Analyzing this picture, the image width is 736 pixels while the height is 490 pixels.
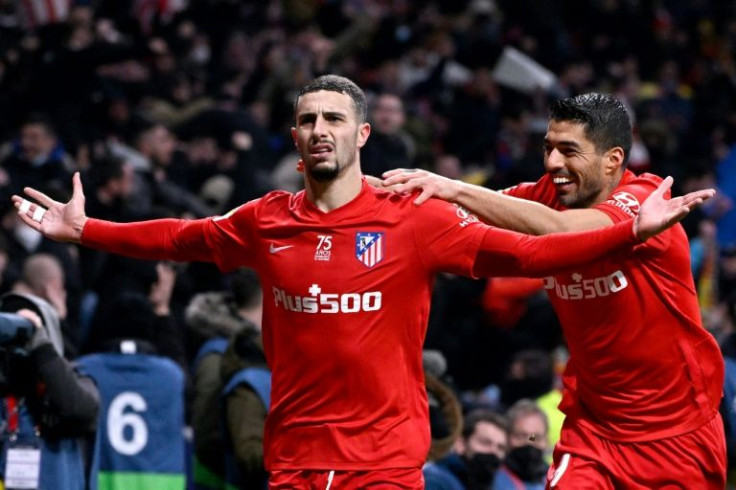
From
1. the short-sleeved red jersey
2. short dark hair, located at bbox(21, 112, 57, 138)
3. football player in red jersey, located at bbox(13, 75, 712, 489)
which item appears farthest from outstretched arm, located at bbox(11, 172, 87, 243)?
short dark hair, located at bbox(21, 112, 57, 138)

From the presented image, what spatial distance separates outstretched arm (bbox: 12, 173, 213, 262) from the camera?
5766 millimetres

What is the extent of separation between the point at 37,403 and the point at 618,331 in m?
2.46

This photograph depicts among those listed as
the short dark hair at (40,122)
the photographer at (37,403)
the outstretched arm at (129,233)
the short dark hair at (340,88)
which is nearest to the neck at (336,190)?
the short dark hair at (340,88)

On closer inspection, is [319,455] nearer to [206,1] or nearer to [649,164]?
[649,164]

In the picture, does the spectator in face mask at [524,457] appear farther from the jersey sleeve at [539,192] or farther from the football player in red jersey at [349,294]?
the football player in red jersey at [349,294]

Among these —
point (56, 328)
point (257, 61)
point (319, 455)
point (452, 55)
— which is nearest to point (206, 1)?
point (257, 61)

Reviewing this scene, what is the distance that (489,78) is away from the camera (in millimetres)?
16609

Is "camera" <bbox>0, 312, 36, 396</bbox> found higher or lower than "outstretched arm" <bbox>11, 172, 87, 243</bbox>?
lower

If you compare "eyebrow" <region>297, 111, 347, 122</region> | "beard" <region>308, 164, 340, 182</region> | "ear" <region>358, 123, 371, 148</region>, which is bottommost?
"beard" <region>308, 164, 340, 182</region>

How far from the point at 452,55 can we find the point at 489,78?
1072 millimetres

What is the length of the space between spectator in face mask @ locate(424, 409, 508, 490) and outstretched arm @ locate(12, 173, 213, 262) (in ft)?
6.16

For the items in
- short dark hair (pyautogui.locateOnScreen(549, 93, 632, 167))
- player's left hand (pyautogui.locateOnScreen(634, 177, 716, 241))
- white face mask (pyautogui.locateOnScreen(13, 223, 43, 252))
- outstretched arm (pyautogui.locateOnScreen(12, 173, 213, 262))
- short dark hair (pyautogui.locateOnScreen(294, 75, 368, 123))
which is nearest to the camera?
player's left hand (pyautogui.locateOnScreen(634, 177, 716, 241))

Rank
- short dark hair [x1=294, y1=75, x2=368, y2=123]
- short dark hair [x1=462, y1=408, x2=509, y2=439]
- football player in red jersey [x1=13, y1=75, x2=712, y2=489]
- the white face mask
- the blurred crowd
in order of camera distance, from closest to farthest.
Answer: football player in red jersey [x1=13, y1=75, x2=712, y2=489] < short dark hair [x1=294, y1=75, x2=368, y2=123] < short dark hair [x1=462, y1=408, x2=509, y2=439] < the blurred crowd < the white face mask

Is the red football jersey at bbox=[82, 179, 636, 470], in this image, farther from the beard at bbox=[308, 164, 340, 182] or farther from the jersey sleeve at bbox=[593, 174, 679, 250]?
the jersey sleeve at bbox=[593, 174, 679, 250]
